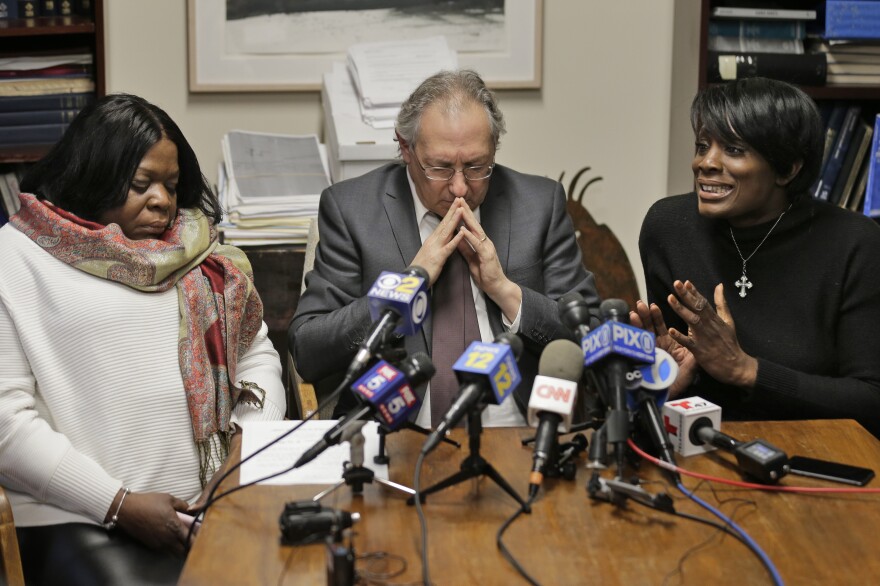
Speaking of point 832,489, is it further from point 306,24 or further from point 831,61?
point 306,24

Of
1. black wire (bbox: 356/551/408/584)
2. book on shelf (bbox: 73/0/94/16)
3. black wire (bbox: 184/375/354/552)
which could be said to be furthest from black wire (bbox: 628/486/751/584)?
book on shelf (bbox: 73/0/94/16)

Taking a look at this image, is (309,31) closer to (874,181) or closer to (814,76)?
(814,76)

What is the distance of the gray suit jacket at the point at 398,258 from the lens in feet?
A: 7.03

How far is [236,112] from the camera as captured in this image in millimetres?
3252

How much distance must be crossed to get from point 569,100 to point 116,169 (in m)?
1.78

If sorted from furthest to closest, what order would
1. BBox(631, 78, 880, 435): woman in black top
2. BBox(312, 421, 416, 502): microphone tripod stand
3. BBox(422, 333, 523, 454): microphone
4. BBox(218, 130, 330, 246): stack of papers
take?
BBox(218, 130, 330, 246): stack of papers < BBox(631, 78, 880, 435): woman in black top < BBox(312, 421, 416, 502): microphone tripod stand < BBox(422, 333, 523, 454): microphone

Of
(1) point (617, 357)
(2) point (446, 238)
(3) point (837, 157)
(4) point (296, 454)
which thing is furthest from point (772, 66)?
(4) point (296, 454)

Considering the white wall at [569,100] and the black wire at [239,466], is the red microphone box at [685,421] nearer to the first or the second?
the black wire at [239,466]

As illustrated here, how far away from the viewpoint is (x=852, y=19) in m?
2.96

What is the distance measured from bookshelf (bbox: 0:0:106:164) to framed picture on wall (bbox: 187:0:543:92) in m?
0.28

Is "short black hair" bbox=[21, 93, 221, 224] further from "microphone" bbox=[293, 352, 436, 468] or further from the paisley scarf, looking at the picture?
"microphone" bbox=[293, 352, 436, 468]

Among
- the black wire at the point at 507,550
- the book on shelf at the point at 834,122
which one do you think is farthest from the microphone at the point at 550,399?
the book on shelf at the point at 834,122

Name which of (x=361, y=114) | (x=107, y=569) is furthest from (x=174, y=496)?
(x=361, y=114)

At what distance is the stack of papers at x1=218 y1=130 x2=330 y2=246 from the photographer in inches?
111
